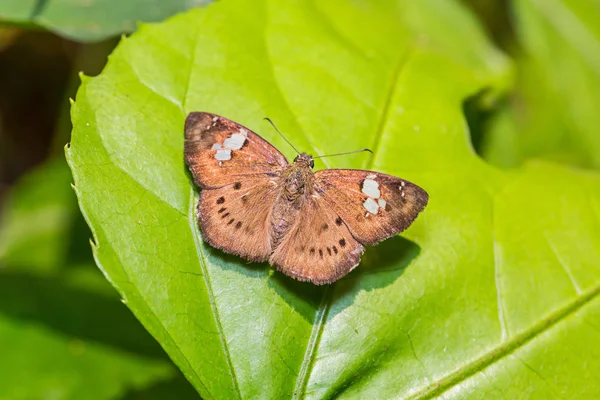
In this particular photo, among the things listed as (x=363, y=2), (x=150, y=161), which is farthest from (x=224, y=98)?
(x=363, y=2)

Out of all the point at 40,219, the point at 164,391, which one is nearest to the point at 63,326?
the point at 164,391

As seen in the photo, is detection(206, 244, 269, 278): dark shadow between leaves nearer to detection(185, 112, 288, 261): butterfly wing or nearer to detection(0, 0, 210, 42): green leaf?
detection(185, 112, 288, 261): butterfly wing

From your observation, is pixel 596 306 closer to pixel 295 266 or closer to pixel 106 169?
pixel 295 266

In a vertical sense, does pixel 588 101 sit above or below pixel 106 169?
above

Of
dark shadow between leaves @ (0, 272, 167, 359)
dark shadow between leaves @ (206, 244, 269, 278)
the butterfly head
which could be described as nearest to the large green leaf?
dark shadow between leaves @ (206, 244, 269, 278)

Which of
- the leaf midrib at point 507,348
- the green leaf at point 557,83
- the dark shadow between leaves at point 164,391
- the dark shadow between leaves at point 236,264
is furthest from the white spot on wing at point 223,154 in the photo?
the green leaf at point 557,83

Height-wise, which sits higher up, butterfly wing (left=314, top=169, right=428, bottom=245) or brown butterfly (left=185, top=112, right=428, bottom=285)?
butterfly wing (left=314, top=169, right=428, bottom=245)
